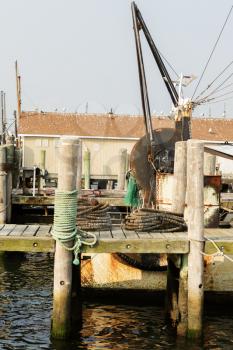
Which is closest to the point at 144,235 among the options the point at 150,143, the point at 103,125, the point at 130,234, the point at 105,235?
the point at 130,234

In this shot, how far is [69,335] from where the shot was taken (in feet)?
31.0

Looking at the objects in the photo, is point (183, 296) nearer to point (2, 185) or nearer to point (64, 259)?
point (64, 259)

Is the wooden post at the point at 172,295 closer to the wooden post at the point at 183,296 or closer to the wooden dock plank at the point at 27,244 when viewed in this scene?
the wooden post at the point at 183,296

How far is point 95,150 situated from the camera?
133 ft

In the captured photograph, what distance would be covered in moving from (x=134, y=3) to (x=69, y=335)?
875cm

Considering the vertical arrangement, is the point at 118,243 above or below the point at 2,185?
below

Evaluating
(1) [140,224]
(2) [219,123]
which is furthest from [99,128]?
(1) [140,224]

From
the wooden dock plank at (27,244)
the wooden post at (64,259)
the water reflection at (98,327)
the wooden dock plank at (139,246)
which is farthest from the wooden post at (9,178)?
the wooden dock plank at (139,246)

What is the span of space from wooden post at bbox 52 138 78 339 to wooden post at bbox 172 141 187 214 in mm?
3289

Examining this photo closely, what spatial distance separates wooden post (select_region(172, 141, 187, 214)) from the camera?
11797 millimetres

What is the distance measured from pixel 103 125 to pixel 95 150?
289 centimetres

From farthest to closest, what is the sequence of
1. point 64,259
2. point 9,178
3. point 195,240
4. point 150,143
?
1. point 9,178
2. point 150,143
3. point 195,240
4. point 64,259

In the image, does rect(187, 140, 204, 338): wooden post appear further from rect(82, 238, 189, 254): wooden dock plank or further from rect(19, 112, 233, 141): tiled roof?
rect(19, 112, 233, 141): tiled roof

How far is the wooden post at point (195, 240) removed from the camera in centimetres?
925
